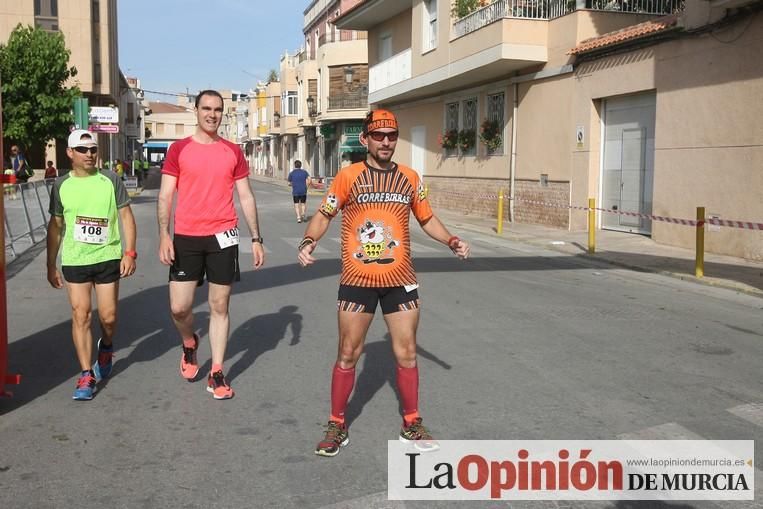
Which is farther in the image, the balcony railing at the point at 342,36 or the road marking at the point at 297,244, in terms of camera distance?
the balcony railing at the point at 342,36

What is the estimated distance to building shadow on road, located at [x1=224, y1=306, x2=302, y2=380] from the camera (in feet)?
21.1

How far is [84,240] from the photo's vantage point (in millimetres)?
5352

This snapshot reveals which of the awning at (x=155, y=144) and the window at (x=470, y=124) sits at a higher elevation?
the awning at (x=155, y=144)

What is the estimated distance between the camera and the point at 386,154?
4.30 metres

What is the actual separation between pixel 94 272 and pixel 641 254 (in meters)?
11.4

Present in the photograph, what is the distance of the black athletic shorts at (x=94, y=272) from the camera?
5.38 meters

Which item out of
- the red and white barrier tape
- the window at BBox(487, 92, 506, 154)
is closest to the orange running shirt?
the red and white barrier tape

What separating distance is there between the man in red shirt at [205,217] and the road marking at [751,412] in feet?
10.8

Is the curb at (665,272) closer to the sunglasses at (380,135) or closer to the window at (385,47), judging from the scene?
the sunglasses at (380,135)

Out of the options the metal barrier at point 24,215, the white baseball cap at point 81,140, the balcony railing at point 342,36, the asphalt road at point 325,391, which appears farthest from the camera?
the balcony railing at point 342,36

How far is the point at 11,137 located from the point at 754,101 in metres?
24.8

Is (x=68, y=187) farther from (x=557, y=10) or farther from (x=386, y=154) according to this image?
(x=557, y=10)

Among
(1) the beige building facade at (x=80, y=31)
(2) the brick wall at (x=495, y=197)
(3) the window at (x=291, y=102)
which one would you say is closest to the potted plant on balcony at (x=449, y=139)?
(2) the brick wall at (x=495, y=197)

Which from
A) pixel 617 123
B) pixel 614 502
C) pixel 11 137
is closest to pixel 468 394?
pixel 614 502
